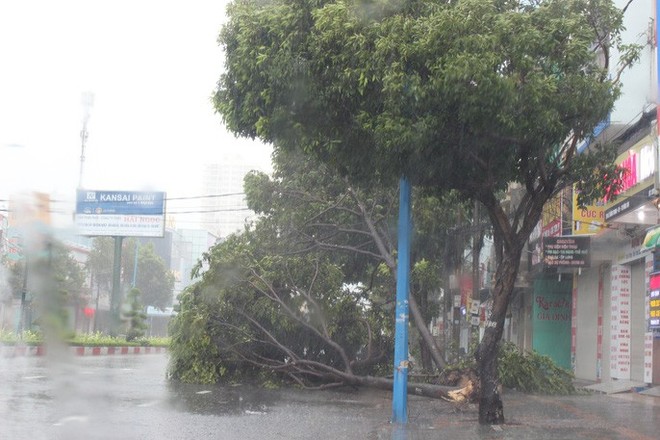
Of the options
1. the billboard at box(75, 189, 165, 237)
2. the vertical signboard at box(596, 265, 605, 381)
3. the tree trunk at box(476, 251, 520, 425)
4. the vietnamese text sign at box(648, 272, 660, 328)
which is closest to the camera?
the billboard at box(75, 189, 165, 237)

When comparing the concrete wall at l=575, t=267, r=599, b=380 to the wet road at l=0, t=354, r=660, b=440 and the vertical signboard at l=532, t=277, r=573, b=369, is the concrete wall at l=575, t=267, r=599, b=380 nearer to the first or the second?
the vertical signboard at l=532, t=277, r=573, b=369

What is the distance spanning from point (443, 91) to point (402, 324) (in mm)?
3809

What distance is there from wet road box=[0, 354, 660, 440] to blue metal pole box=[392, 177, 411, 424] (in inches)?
13.2

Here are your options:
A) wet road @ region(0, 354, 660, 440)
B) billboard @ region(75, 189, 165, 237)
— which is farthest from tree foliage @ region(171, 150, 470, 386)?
billboard @ region(75, 189, 165, 237)

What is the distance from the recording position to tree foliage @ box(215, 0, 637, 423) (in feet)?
30.7

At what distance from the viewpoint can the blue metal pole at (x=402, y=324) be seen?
1125 cm

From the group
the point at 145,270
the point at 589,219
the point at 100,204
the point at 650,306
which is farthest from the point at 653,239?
the point at 100,204

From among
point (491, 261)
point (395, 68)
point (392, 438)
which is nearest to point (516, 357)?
point (392, 438)

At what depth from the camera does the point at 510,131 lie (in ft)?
31.6

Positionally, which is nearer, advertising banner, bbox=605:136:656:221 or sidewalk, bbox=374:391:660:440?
sidewalk, bbox=374:391:660:440

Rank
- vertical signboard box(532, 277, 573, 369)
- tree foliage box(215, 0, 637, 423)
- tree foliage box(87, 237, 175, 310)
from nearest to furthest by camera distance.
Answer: tree foliage box(87, 237, 175, 310)
tree foliage box(215, 0, 637, 423)
vertical signboard box(532, 277, 573, 369)

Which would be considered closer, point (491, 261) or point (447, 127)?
point (447, 127)

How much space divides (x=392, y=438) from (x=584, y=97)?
17.0ft

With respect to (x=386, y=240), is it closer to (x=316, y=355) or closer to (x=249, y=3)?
(x=316, y=355)
